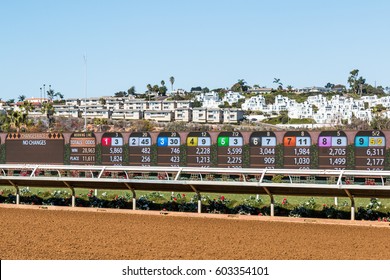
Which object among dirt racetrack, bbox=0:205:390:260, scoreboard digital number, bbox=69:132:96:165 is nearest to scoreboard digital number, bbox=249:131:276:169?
scoreboard digital number, bbox=69:132:96:165

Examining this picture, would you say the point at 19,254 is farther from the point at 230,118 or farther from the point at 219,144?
the point at 230,118

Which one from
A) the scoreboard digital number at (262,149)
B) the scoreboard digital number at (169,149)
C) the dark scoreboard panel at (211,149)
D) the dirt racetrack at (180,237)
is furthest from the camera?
the scoreboard digital number at (169,149)

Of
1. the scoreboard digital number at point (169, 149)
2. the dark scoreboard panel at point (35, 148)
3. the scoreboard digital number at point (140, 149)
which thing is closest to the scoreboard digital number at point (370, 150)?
the scoreboard digital number at point (169, 149)

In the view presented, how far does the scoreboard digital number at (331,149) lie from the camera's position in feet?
87.0

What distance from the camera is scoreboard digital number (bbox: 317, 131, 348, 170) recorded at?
2653 centimetres

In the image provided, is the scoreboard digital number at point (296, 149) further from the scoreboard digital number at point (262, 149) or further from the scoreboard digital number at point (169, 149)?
the scoreboard digital number at point (169, 149)

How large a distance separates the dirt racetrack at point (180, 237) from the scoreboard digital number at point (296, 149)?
11430 millimetres

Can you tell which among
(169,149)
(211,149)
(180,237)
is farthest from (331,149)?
(180,237)

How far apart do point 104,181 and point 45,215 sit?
82.8 inches

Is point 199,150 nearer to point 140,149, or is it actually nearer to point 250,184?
point 140,149

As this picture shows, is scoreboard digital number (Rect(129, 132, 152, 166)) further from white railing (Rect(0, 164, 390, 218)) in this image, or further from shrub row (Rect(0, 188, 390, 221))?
white railing (Rect(0, 164, 390, 218))

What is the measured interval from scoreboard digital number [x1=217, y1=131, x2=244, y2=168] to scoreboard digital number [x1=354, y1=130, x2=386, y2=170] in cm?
444

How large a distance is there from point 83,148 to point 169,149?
4.10m

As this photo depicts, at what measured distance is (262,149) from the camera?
27.7m
